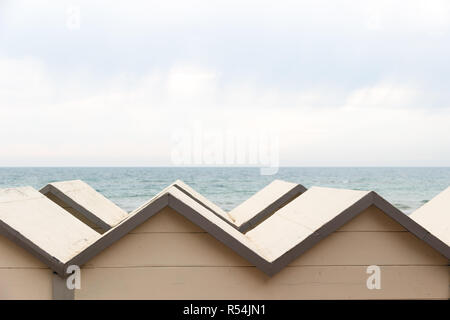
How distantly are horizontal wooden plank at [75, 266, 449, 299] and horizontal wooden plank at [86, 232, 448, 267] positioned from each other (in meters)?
0.06

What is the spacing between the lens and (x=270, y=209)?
27.2 ft

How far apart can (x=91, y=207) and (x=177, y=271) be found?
3656 millimetres

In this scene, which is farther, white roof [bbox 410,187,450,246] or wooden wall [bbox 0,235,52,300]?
white roof [bbox 410,187,450,246]

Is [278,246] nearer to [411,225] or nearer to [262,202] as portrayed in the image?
[411,225]

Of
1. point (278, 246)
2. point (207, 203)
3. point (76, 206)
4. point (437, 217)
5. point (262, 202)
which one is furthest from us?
point (262, 202)

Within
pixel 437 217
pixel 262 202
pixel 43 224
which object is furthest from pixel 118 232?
pixel 262 202

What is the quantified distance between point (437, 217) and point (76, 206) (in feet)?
16.5

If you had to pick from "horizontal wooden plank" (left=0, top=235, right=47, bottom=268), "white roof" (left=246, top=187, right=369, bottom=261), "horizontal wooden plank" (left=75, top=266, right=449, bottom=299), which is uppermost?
"white roof" (left=246, top=187, right=369, bottom=261)

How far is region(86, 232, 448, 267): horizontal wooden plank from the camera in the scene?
4.61 meters

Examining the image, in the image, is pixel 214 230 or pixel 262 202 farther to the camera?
pixel 262 202

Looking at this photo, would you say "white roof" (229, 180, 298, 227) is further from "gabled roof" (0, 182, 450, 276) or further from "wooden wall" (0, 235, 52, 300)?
"wooden wall" (0, 235, 52, 300)

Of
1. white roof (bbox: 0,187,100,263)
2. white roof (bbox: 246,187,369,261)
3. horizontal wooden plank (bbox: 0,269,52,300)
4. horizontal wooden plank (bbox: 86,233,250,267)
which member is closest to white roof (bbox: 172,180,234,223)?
white roof (bbox: 246,187,369,261)
